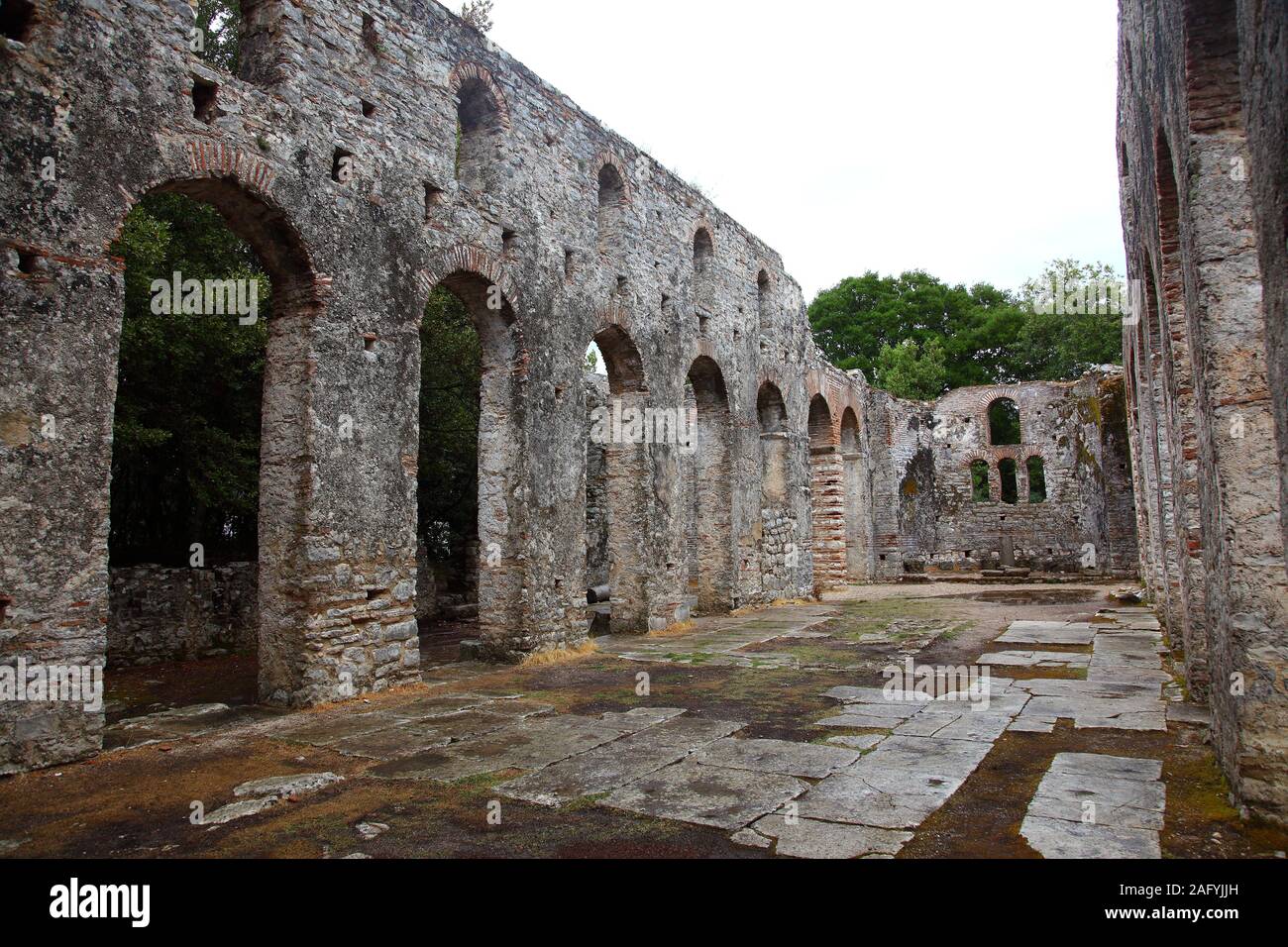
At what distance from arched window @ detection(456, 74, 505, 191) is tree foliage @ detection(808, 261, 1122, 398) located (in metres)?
29.9

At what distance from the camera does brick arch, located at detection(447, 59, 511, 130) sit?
953cm

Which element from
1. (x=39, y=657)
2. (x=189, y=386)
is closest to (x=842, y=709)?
(x=39, y=657)

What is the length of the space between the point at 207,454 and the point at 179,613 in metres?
2.08

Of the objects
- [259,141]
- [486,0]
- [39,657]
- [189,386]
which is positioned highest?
[486,0]

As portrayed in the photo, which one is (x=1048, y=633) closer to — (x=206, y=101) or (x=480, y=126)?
(x=480, y=126)

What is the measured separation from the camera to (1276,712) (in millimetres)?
3904

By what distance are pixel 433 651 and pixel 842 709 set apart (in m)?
5.96

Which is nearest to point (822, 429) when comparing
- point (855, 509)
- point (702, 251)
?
point (855, 509)

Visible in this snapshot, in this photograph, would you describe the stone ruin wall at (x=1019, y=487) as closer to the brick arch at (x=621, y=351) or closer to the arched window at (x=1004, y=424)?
the arched window at (x=1004, y=424)

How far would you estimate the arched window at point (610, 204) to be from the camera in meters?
12.4

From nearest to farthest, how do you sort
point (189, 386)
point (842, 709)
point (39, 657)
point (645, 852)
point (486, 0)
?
point (645, 852)
point (39, 657)
point (842, 709)
point (189, 386)
point (486, 0)

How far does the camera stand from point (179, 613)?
433 inches

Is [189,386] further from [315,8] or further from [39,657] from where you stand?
[39,657]

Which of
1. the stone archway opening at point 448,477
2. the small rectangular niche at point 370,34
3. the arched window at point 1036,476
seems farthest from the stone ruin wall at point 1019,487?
the small rectangular niche at point 370,34
